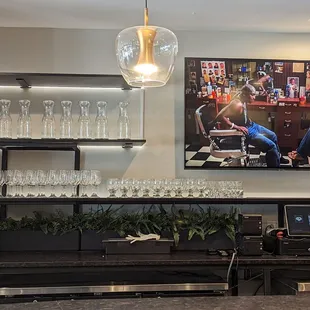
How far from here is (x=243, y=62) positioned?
3.61 m

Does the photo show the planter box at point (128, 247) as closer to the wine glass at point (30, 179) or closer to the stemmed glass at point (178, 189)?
the stemmed glass at point (178, 189)

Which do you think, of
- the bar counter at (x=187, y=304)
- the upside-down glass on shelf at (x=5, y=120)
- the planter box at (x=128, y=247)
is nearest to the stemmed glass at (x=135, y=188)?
the planter box at (x=128, y=247)

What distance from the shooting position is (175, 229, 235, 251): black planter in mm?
3293

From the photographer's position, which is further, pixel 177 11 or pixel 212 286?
pixel 177 11

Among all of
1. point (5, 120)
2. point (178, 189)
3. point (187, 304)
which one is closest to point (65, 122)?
point (5, 120)

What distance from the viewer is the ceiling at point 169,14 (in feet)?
10.0

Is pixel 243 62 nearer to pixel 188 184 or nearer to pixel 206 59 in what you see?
pixel 206 59

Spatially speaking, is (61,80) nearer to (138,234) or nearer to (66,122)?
(66,122)

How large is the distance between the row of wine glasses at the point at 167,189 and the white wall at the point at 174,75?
0.37 metres

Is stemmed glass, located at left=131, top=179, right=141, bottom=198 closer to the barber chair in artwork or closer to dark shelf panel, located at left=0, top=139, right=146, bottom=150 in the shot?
dark shelf panel, located at left=0, top=139, right=146, bottom=150

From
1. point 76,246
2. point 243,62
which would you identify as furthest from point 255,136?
point 76,246

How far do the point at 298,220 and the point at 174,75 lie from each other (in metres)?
1.54

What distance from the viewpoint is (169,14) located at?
3.27m

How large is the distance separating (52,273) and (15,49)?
183 centimetres
